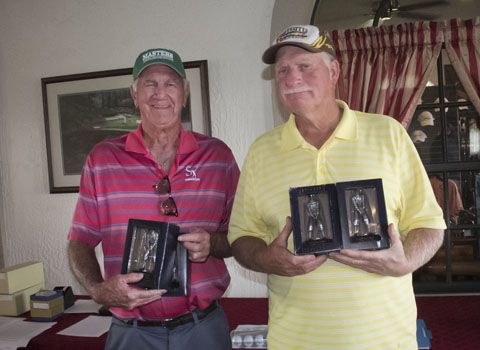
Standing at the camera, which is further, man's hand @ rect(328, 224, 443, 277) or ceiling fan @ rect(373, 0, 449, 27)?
ceiling fan @ rect(373, 0, 449, 27)

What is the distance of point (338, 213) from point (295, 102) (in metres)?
0.41

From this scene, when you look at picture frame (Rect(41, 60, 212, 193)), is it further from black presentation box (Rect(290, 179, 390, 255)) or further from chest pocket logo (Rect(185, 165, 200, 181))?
black presentation box (Rect(290, 179, 390, 255))

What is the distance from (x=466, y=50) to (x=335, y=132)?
2.10 meters

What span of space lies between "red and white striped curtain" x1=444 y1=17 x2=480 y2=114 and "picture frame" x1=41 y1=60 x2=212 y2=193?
188 centimetres

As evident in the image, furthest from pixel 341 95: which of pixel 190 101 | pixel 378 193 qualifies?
pixel 378 193

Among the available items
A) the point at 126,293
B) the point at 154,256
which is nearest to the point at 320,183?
the point at 154,256

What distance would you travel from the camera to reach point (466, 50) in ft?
9.24

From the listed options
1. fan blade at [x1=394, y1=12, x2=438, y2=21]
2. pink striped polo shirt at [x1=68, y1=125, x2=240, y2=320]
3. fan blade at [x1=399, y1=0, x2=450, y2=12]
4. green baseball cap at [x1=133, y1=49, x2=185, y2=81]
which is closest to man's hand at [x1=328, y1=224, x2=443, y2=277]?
pink striped polo shirt at [x1=68, y1=125, x2=240, y2=320]

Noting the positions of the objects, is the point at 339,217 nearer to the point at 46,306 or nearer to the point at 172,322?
the point at 172,322

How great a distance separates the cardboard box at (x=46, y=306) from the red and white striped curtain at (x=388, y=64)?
2.34 metres

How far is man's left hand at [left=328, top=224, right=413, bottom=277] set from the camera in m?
1.10

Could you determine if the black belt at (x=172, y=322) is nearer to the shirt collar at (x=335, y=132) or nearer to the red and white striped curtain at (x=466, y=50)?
the shirt collar at (x=335, y=132)

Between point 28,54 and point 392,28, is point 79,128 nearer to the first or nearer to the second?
point 28,54

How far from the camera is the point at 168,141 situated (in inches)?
65.4
